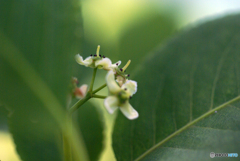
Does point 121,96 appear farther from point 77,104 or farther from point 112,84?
point 77,104

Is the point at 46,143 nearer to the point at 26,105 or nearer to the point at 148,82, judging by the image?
the point at 26,105

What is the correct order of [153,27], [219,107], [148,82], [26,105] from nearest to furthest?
[26,105] → [219,107] → [148,82] → [153,27]

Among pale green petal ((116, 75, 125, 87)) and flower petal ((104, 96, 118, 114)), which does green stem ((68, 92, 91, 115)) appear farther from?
pale green petal ((116, 75, 125, 87))

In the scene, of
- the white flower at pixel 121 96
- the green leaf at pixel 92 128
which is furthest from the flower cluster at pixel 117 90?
the green leaf at pixel 92 128

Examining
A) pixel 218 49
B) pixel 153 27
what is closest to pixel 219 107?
pixel 218 49

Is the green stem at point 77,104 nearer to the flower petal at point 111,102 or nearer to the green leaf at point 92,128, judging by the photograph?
the flower petal at point 111,102

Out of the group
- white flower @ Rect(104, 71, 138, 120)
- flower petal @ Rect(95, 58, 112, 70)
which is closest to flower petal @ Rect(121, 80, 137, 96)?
white flower @ Rect(104, 71, 138, 120)
